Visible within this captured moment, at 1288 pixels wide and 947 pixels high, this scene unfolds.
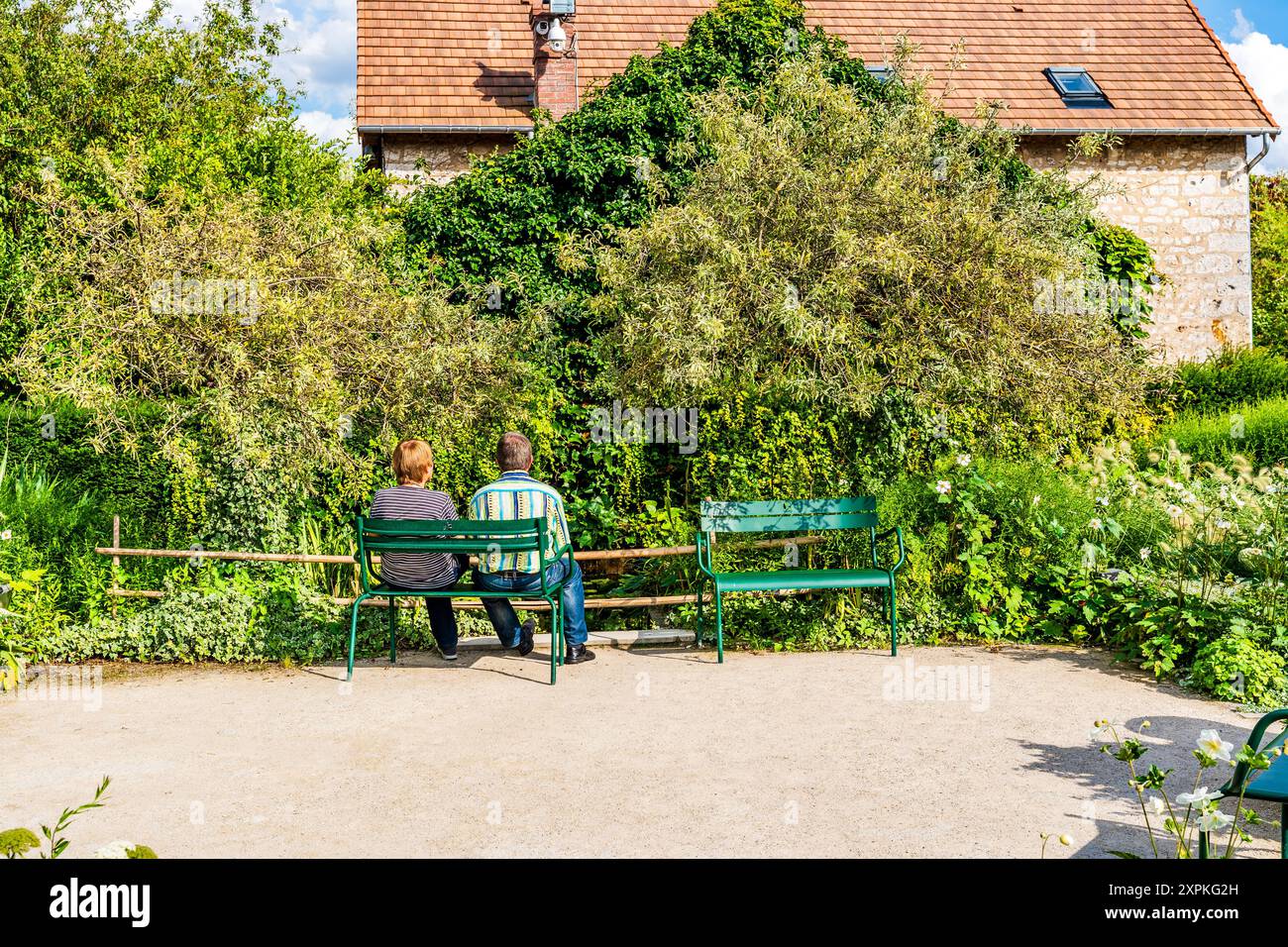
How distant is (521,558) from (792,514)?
1.98 meters

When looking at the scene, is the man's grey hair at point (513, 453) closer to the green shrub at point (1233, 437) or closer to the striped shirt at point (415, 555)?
the striped shirt at point (415, 555)

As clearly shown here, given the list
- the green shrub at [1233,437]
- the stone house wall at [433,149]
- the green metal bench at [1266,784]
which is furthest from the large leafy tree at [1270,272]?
the green metal bench at [1266,784]

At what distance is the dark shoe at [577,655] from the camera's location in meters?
7.41

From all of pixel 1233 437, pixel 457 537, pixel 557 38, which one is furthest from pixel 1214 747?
pixel 557 38

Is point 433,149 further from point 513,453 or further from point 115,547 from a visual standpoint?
point 513,453

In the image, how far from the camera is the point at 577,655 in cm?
742

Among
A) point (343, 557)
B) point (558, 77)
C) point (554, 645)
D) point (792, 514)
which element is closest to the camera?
point (554, 645)

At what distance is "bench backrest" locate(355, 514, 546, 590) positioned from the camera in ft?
23.2

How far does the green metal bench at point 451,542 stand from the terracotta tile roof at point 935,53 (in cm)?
1220

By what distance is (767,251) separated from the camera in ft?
32.3

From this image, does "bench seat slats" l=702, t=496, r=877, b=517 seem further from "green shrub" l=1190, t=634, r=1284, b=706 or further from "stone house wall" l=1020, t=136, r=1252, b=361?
"stone house wall" l=1020, t=136, r=1252, b=361

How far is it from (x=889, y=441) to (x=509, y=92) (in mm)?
12532
